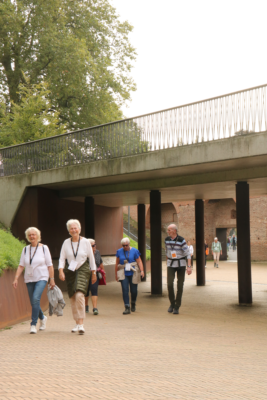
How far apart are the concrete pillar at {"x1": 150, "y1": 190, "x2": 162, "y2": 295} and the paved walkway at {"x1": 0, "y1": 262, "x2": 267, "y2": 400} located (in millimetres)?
4961

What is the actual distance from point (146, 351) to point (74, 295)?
5.50ft

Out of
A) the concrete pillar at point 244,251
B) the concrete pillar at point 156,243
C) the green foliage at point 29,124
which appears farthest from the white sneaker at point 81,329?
the green foliage at point 29,124

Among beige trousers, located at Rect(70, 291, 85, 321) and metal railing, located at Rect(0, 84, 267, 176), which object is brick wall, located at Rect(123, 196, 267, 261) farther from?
beige trousers, located at Rect(70, 291, 85, 321)

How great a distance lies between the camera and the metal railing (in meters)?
11.4

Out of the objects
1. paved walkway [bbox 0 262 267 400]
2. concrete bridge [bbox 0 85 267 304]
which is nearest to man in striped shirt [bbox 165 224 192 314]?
paved walkway [bbox 0 262 267 400]

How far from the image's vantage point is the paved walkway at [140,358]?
429 centimetres

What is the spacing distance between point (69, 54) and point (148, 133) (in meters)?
14.2

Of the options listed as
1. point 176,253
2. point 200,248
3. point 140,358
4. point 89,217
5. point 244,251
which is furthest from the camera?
point 200,248

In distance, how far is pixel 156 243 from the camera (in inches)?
624

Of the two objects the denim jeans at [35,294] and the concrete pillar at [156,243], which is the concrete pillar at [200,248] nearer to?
the concrete pillar at [156,243]

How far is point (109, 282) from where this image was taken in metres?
20.6

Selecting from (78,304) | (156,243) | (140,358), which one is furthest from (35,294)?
(156,243)

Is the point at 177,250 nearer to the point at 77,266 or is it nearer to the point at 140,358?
the point at 77,266

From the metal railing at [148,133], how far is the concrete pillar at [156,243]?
2.40m
